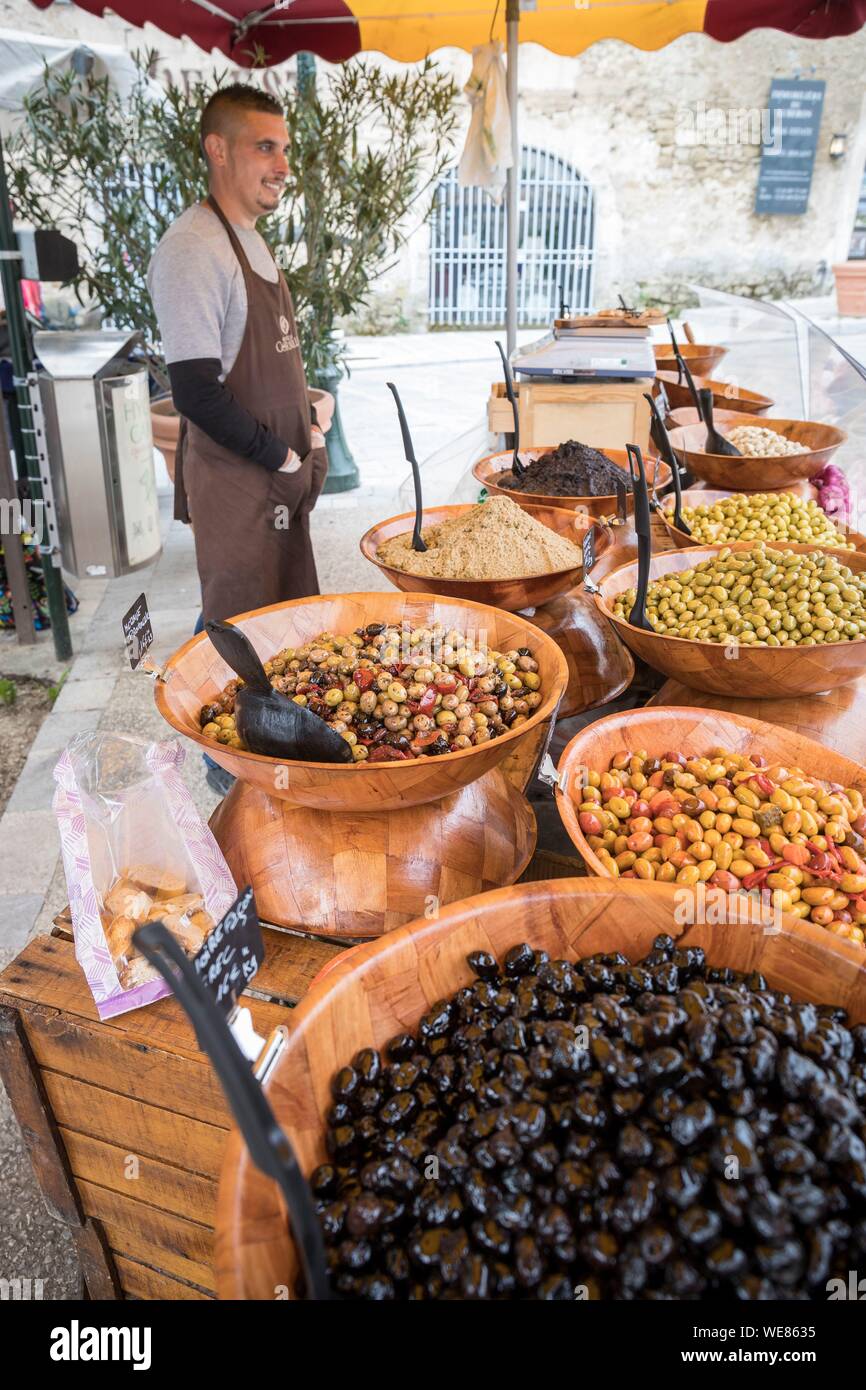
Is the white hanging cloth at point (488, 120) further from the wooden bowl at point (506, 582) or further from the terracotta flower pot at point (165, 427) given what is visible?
the wooden bowl at point (506, 582)

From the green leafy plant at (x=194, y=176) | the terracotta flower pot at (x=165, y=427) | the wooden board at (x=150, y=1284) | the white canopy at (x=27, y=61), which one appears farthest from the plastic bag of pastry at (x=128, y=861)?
the white canopy at (x=27, y=61)

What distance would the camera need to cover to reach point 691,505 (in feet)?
8.45

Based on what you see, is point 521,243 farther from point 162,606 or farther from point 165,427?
point 162,606

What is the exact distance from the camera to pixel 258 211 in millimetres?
2660

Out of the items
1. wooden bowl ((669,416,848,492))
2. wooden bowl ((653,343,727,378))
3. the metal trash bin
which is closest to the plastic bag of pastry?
wooden bowl ((669,416,848,492))

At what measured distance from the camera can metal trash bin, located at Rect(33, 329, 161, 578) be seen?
3951 mm

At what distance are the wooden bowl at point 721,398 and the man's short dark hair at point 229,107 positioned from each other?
70.2 inches

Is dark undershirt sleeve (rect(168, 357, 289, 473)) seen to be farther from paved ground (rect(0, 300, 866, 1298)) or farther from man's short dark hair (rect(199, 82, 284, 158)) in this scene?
paved ground (rect(0, 300, 866, 1298))

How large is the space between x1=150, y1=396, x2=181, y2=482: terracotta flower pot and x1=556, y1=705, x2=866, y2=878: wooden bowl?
3.89 meters

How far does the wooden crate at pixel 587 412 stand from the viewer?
3270 millimetres

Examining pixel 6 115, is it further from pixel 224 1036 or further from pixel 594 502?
pixel 224 1036
